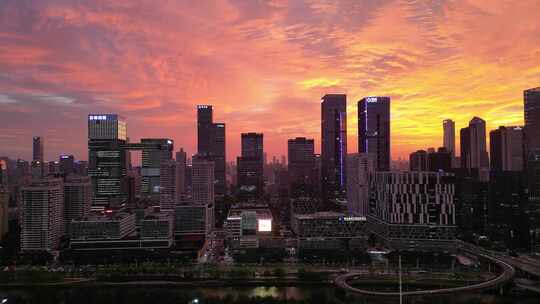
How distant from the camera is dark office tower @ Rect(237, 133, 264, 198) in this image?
52.5 metres

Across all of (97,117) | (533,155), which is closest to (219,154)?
(97,117)

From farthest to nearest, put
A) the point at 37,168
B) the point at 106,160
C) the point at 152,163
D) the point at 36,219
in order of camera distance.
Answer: the point at 37,168
the point at 152,163
the point at 106,160
the point at 36,219

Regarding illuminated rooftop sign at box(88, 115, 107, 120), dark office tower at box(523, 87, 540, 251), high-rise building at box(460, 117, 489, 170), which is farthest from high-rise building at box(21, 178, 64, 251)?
high-rise building at box(460, 117, 489, 170)

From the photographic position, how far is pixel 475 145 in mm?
42625

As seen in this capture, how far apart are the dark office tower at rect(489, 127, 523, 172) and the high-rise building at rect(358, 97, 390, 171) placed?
13381 millimetres

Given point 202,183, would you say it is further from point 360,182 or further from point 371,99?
point 371,99

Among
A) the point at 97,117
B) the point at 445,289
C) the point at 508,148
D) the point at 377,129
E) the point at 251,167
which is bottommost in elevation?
the point at 445,289

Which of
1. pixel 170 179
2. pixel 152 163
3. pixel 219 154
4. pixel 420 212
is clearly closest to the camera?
pixel 420 212

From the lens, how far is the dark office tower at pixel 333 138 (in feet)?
169

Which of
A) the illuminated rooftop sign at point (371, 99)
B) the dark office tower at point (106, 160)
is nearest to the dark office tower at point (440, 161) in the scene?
the illuminated rooftop sign at point (371, 99)

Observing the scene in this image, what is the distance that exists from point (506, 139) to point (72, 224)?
33.6 meters

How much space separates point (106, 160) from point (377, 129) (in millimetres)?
29242

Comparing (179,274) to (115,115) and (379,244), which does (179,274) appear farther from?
(115,115)

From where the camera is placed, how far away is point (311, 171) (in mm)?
54438
